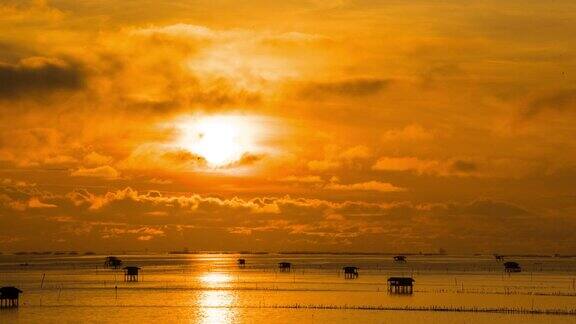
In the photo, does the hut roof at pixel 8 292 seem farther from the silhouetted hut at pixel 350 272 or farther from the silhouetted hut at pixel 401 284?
the silhouetted hut at pixel 350 272

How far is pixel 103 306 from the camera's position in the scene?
Result: 317 feet

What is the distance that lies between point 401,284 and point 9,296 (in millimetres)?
47953

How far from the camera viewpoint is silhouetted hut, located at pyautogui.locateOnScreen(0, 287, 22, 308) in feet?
314

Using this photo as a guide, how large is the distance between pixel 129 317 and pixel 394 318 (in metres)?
24.4

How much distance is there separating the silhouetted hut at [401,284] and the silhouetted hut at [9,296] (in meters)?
45.8

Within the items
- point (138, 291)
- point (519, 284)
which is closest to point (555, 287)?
point (519, 284)

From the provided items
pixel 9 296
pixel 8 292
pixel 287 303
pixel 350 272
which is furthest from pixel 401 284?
pixel 8 292

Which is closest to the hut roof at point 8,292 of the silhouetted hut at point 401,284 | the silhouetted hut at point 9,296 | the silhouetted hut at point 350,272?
the silhouetted hut at point 9,296

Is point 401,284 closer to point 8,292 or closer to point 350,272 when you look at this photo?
point 350,272

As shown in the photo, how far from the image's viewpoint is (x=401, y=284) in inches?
4535

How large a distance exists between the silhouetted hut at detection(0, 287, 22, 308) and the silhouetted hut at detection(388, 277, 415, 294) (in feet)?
150

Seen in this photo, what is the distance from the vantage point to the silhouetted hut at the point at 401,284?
115 metres

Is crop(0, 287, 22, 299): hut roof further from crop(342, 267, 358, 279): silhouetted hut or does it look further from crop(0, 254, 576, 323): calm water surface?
crop(342, 267, 358, 279): silhouetted hut

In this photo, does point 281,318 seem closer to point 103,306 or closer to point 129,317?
point 129,317
